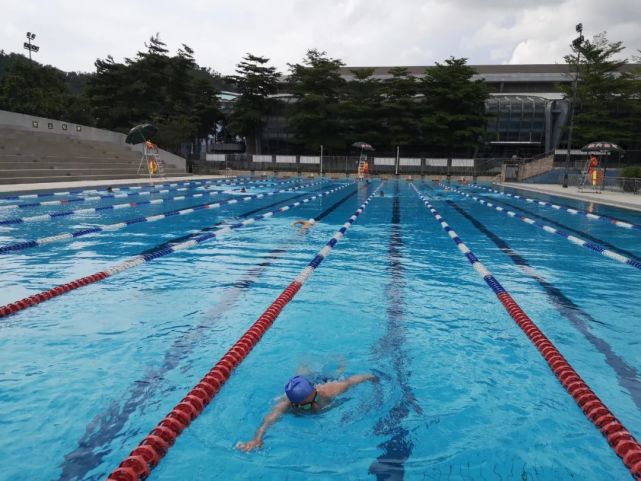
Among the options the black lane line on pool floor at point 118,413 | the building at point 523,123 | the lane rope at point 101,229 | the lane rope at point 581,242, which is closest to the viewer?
the black lane line on pool floor at point 118,413

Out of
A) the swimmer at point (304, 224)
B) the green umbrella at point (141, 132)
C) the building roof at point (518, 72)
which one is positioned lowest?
the swimmer at point (304, 224)

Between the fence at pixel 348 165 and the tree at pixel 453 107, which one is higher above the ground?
the tree at pixel 453 107

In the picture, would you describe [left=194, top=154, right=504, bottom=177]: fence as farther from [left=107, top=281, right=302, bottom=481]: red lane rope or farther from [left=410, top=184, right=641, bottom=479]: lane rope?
[left=107, top=281, right=302, bottom=481]: red lane rope

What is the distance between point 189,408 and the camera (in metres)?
2.74

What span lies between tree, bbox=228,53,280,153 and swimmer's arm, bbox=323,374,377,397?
3863 centimetres

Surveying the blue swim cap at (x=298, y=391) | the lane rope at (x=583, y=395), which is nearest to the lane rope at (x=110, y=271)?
the blue swim cap at (x=298, y=391)

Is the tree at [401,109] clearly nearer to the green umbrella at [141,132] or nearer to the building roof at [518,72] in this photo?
the building roof at [518,72]

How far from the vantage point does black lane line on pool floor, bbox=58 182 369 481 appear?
234 cm

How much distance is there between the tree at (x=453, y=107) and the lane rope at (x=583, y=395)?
113 ft

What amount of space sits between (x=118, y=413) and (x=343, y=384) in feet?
4.53

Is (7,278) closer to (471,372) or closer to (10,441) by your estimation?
(10,441)

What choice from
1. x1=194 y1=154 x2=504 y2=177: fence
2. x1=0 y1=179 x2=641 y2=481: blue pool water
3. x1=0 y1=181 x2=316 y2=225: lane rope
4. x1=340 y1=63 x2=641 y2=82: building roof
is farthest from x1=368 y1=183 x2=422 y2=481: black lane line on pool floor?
x1=340 y1=63 x2=641 y2=82: building roof

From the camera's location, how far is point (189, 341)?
3.91 meters

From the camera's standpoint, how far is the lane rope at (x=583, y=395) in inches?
93.1
